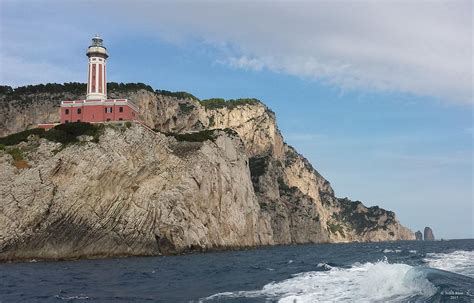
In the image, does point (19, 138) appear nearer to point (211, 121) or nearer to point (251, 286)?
point (251, 286)

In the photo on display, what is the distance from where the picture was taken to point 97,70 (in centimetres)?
7731

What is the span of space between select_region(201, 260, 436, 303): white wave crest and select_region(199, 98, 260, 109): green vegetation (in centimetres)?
12479

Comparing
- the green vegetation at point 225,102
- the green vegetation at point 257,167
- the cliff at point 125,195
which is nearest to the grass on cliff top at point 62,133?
the cliff at point 125,195

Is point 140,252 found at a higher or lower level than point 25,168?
lower

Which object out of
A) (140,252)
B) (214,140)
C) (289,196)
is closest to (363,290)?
(140,252)

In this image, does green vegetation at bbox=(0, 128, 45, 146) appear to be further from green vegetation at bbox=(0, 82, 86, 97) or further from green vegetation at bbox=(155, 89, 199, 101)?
green vegetation at bbox=(155, 89, 199, 101)

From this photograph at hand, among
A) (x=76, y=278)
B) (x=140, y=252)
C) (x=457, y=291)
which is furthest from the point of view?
(x=140, y=252)

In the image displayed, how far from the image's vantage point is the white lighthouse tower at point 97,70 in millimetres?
76000

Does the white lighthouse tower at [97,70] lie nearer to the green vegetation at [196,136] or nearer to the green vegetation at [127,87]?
the green vegetation at [196,136]

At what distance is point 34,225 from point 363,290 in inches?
1764

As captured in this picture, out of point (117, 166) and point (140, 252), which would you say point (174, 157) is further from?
point (140, 252)

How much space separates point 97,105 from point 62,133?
471 inches

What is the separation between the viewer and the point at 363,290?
22781mm

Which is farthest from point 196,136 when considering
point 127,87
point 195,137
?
point 127,87
